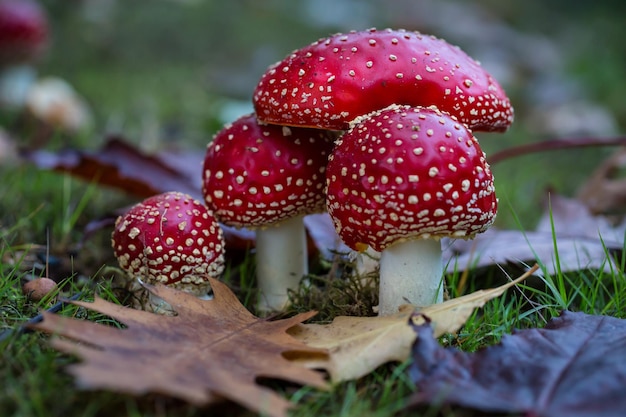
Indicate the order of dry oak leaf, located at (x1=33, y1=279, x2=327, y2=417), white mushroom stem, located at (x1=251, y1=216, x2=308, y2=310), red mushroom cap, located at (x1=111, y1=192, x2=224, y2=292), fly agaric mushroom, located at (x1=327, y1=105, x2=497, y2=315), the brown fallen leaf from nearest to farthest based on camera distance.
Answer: dry oak leaf, located at (x1=33, y1=279, x2=327, y2=417)
fly agaric mushroom, located at (x1=327, y1=105, x2=497, y2=315)
red mushroom cap, located at (x1=111, y1=192, x2=224, y2=292)
white mushroom stem, located at (x1=251, y1=216, x2=308, y2=310)
the brown fallen leaf

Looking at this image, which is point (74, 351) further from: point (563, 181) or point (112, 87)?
point (112, 87)

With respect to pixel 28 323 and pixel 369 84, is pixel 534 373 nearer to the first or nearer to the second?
pixel 369 84

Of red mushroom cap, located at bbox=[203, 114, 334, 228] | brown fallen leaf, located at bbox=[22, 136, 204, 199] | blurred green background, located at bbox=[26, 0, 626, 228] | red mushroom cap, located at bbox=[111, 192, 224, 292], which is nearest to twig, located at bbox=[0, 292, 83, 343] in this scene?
red mushroom cap, located at bbox=[111, 192, 224, 292]

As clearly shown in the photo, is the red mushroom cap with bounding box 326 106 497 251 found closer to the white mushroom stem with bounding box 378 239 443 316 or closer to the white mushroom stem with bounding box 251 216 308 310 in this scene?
the white mushroom stem with bounding box 378 239 443 316

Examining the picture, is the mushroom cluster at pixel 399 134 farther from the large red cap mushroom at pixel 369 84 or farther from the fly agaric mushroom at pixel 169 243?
the fly agaric mushroom at pixel 169 243

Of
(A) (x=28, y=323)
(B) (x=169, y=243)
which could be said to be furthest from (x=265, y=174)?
(A) (x=28, y=323)

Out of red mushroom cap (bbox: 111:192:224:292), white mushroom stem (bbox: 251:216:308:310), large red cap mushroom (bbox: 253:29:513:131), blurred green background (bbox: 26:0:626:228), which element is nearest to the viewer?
large red cap mushroom (bbox: 253:29:513:131)

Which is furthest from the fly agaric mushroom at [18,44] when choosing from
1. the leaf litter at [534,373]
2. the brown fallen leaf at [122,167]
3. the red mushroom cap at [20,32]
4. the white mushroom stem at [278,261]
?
the leaf litter at [534,373]

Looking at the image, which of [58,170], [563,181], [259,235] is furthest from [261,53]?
[259,235]
